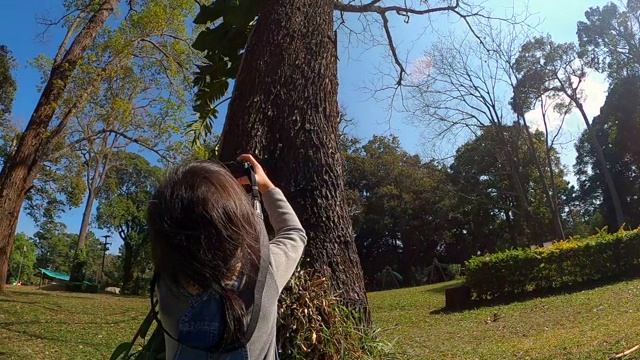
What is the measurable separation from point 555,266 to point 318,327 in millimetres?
11808

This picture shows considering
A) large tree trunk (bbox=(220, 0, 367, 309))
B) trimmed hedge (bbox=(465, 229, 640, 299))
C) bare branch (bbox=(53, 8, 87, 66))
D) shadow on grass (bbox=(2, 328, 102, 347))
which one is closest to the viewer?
large tree trunk (bbox=(220, 0, 367, 309))

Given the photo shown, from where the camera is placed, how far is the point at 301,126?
279 cm

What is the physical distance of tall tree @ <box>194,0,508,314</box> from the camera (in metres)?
2.62

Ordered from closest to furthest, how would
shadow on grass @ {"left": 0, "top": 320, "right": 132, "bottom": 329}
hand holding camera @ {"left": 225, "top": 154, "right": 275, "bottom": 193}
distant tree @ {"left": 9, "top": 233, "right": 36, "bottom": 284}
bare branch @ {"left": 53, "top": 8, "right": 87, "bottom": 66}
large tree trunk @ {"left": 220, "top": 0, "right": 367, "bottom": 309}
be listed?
hand holding camera @ {"left": 225, "top": 154, "right": 275, "bottom": 193} < large tree trunk @ {"left": 220, "top": 0, "right": 367, "bottom": 309} < shadow on grass @ {"left": 0, "top": 320, "right": 132, "bottom": 329} < bare branch @ {"left": 53, "top": 8, "right": 87, "bottom": 66} < distant tree @ {"left": 9, "top": 233, "right": 36, "bottom": 284}

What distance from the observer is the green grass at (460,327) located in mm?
5402

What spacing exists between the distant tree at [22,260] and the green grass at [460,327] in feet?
113

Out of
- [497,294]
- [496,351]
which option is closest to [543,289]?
[497,294]

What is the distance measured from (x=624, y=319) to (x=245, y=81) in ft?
20.6

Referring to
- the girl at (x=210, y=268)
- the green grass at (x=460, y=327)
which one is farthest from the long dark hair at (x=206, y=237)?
the green grass at (x=460, y=327)

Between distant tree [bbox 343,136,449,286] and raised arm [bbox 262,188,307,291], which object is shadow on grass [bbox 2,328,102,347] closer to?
raised arm [bbox 262,188,307,291]

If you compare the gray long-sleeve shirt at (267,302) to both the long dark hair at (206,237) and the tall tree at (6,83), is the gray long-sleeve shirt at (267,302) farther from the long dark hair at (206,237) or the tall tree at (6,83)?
the tall tree at (6,83)

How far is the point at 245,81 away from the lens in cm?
296

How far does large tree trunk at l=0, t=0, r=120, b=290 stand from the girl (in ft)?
30.1

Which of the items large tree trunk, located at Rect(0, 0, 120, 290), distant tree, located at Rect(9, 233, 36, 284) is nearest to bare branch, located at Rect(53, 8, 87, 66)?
large tree trunk, located at Rect(0, 0, 120, 290)
